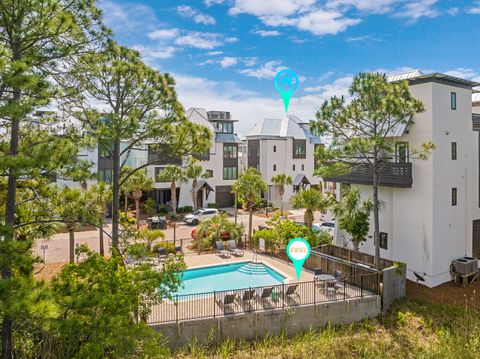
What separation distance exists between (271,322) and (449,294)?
975 centimetres

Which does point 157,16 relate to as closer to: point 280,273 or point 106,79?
point 106,79

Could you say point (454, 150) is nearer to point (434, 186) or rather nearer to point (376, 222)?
point (434, 186)

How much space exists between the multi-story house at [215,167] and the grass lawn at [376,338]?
27.9 m

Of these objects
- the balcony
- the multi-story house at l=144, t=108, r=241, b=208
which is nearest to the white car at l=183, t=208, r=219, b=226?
the multi-story house at l=144, t=108, r=241, b=208

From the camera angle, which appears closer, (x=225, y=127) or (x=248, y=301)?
(x=248, y=301)

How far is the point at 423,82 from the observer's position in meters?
18.4

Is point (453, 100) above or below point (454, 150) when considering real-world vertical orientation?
above

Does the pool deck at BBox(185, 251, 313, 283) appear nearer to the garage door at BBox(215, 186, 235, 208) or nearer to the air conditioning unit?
the air conditioning unit

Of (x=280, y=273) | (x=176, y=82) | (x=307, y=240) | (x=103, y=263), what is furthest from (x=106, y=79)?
(x=307, y=240)

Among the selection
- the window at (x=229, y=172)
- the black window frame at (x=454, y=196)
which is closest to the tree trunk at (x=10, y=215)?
the black window frame at (x=454, y=196)

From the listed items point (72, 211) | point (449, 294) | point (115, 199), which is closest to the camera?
point (72, 211)

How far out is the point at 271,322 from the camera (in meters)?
14.2

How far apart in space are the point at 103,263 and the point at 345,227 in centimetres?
1399

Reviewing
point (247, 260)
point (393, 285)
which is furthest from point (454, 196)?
point (247, 260)
